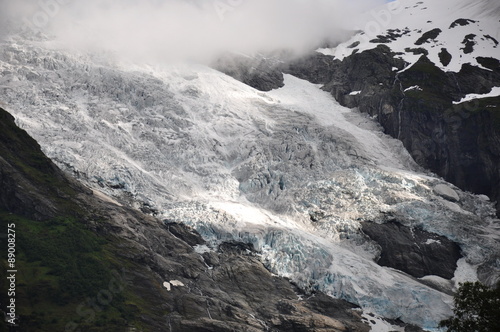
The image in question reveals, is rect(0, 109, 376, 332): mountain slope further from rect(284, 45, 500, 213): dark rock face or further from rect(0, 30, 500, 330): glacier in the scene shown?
rect(284, 45, 500, 213): dark rock face

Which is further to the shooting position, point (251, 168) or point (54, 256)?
point (251, 168)

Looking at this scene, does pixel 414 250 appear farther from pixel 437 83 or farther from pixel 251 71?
pixel 251 71

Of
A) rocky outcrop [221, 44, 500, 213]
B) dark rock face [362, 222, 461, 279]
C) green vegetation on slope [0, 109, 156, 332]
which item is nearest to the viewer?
green vegetation on slope [0, 109, 156, 332]

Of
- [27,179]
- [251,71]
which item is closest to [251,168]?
[27,179]

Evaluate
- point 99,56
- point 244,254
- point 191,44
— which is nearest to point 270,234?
point 244,254

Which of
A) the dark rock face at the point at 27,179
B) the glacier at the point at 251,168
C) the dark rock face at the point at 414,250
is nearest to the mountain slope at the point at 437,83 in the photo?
the glacier at the point at 251,168

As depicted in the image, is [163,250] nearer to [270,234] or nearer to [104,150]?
[270,234]

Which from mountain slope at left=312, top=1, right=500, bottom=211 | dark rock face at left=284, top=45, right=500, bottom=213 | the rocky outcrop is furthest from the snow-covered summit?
dark rock face at left=284, top=45, right=500, bottom=213
